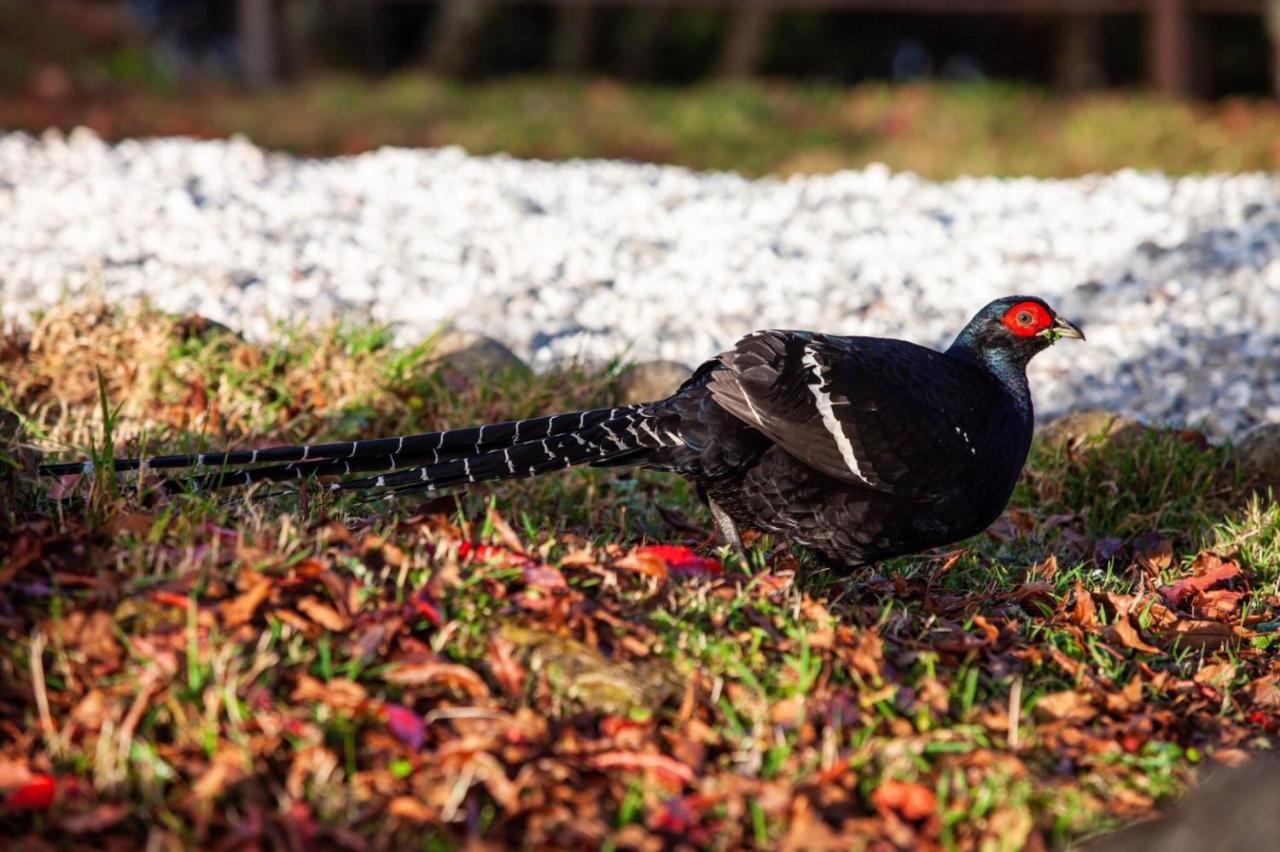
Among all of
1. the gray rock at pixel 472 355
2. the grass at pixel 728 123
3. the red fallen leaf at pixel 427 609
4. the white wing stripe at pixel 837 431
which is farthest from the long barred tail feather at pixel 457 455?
the grass at pixel 728 123

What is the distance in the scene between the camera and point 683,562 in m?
3.60

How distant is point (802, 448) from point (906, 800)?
119cm

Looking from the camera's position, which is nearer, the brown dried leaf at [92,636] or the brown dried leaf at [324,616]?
the brown dried leaf at [92,636]

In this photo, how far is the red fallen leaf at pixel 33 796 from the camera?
2643 mm

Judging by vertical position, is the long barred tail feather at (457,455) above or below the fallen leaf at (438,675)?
above

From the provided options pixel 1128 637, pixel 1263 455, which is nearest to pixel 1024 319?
pixel 1128 637

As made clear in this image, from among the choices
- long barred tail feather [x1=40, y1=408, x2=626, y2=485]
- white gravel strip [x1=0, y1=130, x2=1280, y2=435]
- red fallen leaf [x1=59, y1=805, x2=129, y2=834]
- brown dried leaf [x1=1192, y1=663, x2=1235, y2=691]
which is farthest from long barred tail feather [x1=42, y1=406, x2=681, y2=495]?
white gravel strip [x1=0, y1=130, x2=1280, y2=435]

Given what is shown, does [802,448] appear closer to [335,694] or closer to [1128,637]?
[1128,637]

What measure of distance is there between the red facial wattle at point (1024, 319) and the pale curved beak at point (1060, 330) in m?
0.05

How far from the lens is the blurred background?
11.5 meters

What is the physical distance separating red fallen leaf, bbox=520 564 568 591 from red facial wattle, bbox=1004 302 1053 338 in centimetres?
169

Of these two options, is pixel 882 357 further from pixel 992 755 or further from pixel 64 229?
pixel 64 229

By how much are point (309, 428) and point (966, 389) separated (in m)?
2.39

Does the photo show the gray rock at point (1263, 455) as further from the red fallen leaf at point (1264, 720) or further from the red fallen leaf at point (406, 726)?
the red fallen leaf at point (406, 726)
